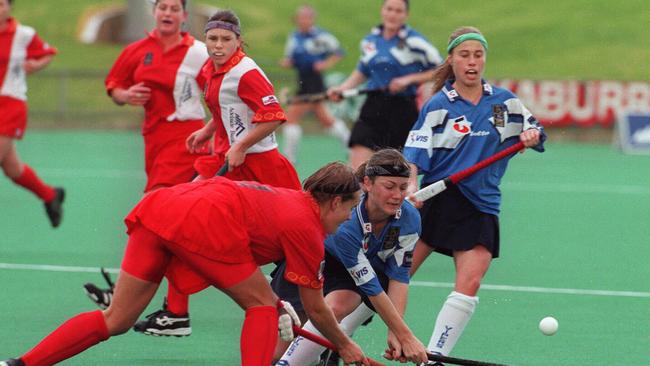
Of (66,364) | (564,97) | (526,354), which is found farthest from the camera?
(564,97)

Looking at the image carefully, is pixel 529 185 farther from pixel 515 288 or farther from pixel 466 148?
pixel 466 148

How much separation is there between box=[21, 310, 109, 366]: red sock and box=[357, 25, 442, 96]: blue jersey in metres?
4.70

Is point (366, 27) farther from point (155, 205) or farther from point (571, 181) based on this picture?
point (155, 205)

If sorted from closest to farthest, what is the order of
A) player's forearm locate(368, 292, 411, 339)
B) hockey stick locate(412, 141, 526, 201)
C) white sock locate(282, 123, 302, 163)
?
player's forearm locate(368, 292, 411, 339) < hockey stick locate(412, 141, 526, 201) < white sock locate(282, 123, 302, 163)

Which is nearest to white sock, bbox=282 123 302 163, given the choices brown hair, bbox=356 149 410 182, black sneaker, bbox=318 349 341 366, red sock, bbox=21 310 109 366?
black sneaker, bbox=318 349 341 366

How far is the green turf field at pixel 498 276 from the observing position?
20.2ft

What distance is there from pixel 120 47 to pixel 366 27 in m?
4.72

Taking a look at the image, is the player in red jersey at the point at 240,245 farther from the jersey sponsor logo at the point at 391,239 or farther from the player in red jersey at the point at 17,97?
the player in red jersey at the point at 17,97

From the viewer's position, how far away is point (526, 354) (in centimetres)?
607

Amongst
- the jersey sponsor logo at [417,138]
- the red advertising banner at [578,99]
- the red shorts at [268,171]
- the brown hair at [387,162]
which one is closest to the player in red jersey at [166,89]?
the red shorts at [268,171]

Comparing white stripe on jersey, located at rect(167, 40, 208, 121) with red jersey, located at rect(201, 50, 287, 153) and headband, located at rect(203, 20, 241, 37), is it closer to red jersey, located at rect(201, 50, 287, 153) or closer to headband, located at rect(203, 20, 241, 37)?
red jersey, located at rect(201, 50, 287, 153)

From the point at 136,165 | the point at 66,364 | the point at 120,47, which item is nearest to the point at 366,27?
Answer: the point at 120,47

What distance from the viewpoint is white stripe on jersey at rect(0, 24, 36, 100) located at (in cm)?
940

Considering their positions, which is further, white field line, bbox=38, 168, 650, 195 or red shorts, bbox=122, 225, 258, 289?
white field line, bbox=38, 168, 650, 195
